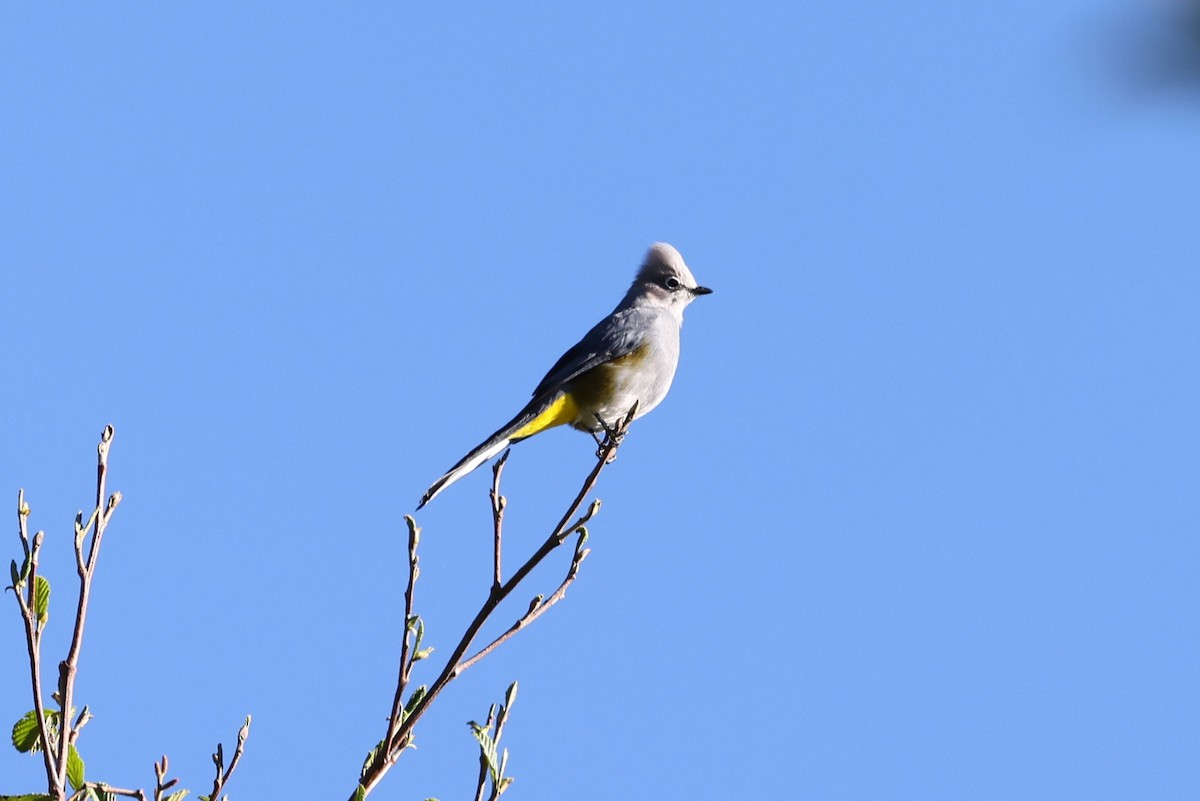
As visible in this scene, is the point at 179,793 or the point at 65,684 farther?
the point at 179,793

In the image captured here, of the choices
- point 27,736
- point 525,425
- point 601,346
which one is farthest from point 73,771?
point 601,346

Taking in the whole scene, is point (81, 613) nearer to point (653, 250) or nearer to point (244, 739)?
point (244, 739)

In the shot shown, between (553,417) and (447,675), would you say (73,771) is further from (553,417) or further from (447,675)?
(553,417)

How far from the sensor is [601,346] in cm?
675

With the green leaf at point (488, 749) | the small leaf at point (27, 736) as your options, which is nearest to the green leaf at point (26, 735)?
the small leaf at point (27, 736)

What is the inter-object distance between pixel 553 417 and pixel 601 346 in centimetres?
50

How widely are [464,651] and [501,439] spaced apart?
376 cm

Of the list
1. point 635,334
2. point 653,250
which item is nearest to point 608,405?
point 635,334

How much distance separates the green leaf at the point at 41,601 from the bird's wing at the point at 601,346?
13.6 feet

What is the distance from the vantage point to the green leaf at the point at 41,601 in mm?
2373

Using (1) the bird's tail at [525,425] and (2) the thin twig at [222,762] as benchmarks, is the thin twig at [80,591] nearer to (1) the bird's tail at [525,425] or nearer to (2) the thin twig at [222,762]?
(2) the thin twig at [222,762]

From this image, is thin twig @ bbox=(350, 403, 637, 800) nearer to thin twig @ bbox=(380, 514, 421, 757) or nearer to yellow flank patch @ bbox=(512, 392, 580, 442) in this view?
thin twig @ bbox=(380, 514, 421, 757)

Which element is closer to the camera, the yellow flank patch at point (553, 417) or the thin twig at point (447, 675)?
the thin twig at point (447, 675)

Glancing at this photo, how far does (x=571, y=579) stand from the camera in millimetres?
2605
